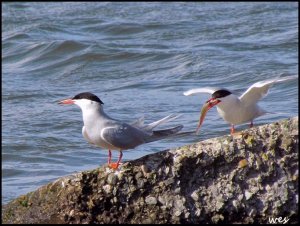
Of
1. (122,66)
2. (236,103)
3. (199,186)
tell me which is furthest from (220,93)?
(122,66)

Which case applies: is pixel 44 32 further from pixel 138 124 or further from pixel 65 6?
pixel 138 124

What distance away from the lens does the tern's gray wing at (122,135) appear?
235 inches

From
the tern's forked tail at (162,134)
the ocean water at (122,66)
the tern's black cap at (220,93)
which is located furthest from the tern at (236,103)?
the ocean water at (122,66)

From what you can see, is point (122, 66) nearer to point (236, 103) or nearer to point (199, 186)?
point (236, 103)

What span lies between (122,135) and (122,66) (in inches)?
292

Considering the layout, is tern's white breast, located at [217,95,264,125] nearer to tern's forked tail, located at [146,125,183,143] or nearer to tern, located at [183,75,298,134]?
tern, located at [183,75,298,134]

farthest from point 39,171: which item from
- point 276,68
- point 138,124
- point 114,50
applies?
point 114,50

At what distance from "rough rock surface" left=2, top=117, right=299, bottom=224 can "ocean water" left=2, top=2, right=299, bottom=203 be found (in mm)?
1930

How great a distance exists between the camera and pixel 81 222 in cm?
538

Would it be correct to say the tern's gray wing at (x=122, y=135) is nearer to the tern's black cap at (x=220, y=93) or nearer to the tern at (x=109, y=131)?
the tern at (x=109, y=131)

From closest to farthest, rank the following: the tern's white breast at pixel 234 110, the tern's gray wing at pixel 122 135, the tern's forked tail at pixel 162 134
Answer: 1. the tern's gray wing at pixel 122 135
2. the tern's forked tail at pixel 162 134
3. the tern's white breast at pixel 234 110

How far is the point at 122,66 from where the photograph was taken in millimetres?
13375

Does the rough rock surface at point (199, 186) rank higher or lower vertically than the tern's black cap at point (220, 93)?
lower

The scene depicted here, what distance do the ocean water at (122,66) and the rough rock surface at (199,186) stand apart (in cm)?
193
